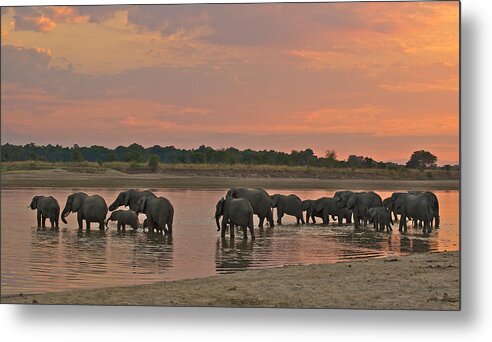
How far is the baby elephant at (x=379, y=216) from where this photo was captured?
11.5m

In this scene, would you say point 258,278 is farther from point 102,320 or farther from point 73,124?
point 73,124

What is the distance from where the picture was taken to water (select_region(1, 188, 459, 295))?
1006 cm

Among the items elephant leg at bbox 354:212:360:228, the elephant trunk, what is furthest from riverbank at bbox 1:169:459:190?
elephant leg at bbox 354:212:360:228

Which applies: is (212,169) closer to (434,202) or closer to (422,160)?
(422,160)

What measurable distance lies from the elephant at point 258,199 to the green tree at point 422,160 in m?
1.96

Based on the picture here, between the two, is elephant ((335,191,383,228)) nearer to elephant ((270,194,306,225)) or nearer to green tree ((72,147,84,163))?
elephant ((270,194,306,225))

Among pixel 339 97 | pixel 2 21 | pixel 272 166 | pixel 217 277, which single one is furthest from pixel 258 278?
pixel 2 21

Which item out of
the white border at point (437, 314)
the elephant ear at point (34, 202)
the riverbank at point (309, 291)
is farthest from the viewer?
the elephant ear at point (34, 202)

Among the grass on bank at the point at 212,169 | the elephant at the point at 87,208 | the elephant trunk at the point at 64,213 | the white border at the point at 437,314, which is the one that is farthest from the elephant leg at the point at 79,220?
the white border at the point at 437,314

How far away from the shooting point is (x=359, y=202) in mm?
11367

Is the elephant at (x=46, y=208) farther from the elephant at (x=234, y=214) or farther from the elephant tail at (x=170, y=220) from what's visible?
the elephant at (x=234, y=214)

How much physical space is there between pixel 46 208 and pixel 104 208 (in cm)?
69

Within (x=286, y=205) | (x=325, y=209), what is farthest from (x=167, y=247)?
(x=325, y=209)

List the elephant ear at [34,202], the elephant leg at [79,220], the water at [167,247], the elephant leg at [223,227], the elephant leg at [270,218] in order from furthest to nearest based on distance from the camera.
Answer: the elephant leg at [270,218]
the elephant leg at [223,227]
the elephant leg at [79,220]
the elephant ear at [34,202]
the water at [167,247]
